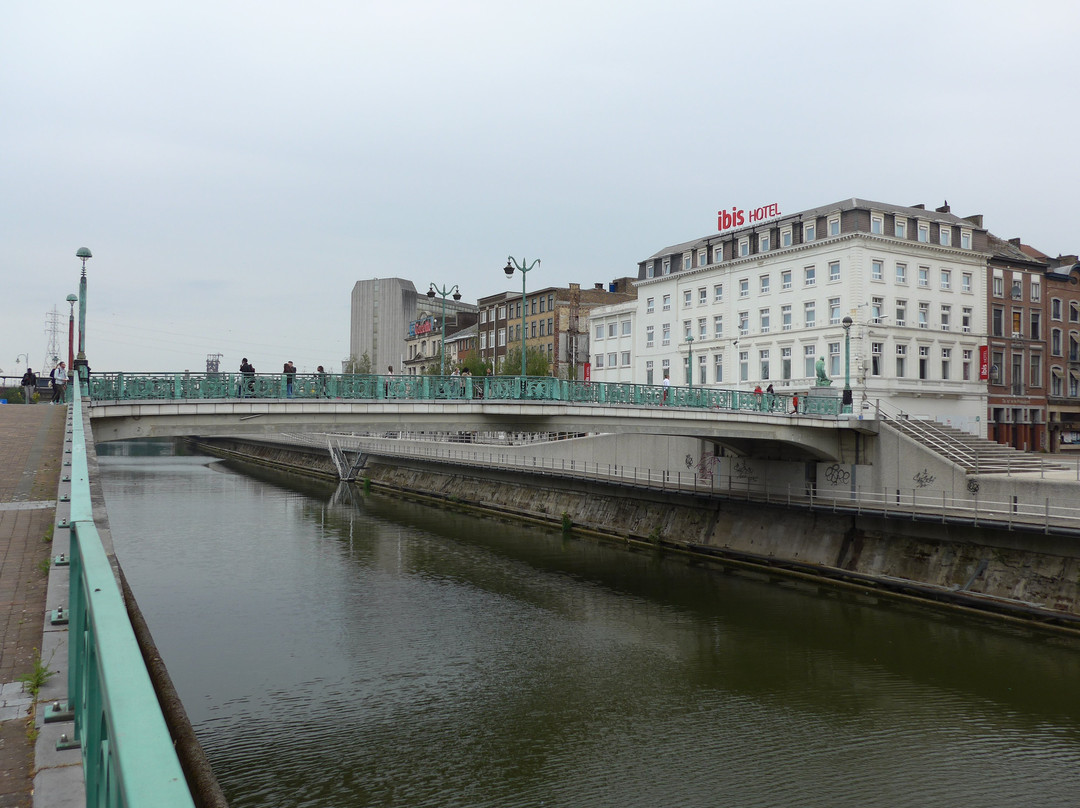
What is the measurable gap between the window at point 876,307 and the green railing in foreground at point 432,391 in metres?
18.2

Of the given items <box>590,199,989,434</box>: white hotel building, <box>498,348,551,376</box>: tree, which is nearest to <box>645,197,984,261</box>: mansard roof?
<box>590,199,989,434</box>: white hotel building

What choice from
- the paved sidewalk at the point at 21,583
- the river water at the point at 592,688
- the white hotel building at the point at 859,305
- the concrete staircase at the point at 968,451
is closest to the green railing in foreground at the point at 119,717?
the paved sidewalk at the point at 21,583

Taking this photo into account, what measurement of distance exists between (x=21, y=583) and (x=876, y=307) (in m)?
50.8

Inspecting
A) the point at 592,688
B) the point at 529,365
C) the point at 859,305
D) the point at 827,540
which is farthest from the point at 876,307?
the point at 592,688

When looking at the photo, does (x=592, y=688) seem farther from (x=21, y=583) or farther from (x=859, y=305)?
(x=859, y=305)

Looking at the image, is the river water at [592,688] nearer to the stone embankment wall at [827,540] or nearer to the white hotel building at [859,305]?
the stone embankment wall at [827,540]

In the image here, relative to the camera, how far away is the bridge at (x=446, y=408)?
24.1 meters

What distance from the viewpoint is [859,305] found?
168 ft

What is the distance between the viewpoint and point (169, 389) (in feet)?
79.5

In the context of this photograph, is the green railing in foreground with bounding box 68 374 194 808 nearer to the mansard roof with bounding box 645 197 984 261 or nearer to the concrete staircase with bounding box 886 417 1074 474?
the concrete staircase with bounding box 886 417 1074 474

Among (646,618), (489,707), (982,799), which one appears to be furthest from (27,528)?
(646,618)

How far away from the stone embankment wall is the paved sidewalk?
2476 cm

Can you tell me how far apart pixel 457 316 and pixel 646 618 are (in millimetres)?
83383

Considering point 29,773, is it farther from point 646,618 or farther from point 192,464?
point 192,464
